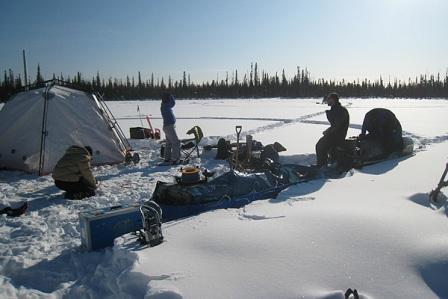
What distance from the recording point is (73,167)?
6500mm

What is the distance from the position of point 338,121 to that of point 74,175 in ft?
16.1

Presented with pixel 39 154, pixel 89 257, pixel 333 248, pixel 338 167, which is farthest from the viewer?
pixel 39 154

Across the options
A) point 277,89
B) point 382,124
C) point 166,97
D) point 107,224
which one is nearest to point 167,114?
point 166,97

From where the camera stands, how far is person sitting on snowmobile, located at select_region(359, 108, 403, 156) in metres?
8.89

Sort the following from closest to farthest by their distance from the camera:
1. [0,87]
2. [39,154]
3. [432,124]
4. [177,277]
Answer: [177,277] → [39,154] → [432,124] → [0,87]

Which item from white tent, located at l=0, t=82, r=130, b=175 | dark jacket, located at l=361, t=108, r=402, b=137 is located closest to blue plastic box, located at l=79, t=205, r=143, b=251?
white tent, located at l=0, t=82, r=130, b=175

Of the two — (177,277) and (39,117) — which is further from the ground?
(39,117)

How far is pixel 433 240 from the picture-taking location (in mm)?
3525

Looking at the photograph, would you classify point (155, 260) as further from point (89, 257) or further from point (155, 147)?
point (155, 147)

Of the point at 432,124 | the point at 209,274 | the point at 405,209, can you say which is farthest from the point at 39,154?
the point at 432,124

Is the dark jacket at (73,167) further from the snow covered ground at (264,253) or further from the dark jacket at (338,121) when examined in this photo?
the dark jacket at (338,121)

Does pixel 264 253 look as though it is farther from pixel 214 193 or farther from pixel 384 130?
pixel 384 130

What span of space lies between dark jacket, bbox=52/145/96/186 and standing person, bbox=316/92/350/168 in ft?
14.0

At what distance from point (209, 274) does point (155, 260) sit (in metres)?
0.58
